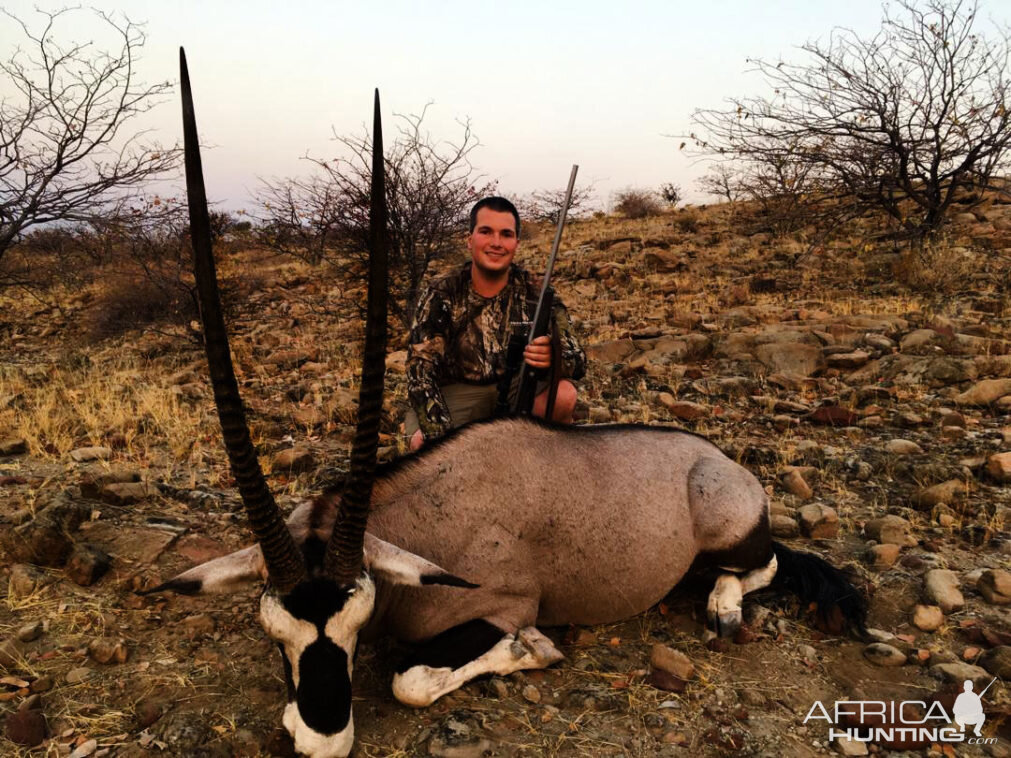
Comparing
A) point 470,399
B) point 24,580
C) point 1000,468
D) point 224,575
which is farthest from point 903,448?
point 24,580

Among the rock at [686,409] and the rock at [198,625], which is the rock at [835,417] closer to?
the rock at [686,409]

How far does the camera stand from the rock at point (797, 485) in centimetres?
505

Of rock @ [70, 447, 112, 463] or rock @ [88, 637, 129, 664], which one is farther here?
rock @ [70, 447, 112, 463]

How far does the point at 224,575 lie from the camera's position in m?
2.59

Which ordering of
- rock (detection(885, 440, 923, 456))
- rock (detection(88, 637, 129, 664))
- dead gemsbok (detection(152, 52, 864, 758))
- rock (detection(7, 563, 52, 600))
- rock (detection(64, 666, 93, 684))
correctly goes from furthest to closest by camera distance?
rock (detection(885, 440, 923, 456)), rock (detection(7, 563, 52, 600)), rock (detection(88, 637, 129, 664)), rock (detection(64, 666, 93, 684)), dead gemsbok (detection(152, 52, 864, 758))

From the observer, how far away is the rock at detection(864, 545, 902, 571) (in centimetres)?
406

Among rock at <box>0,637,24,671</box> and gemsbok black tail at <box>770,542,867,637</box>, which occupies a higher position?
gemsbok black tail at <box>770,542,867,637</box>

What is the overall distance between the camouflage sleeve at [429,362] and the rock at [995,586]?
3168 mm

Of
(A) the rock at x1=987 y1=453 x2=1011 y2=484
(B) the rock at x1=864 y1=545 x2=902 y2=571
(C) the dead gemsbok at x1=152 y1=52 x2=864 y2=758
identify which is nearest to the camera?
(C) the dead gemsbok at x1=152 y1=52 x2=864 y2=758

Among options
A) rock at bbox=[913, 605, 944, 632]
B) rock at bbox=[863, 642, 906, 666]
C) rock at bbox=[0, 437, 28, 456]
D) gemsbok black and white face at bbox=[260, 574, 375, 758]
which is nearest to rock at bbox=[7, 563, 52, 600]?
gemsbok black and white face at bbox=[260, 574, 375, 758]

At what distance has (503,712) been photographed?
2854mm

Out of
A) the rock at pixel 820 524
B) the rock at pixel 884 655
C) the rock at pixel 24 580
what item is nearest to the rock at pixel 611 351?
the rock at pixel 820 524

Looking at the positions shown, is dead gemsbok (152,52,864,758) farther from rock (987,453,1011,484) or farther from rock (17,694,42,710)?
rock (987,453,1011,484)

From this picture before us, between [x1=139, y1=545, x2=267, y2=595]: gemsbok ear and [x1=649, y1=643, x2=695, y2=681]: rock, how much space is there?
1.85 meters
